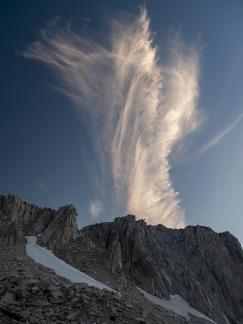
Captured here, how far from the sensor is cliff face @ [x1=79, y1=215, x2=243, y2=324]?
65.9 meters

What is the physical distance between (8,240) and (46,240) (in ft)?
37.7

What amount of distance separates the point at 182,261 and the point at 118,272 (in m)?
36.2

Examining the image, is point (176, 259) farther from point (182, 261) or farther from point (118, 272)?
point (118, 272)

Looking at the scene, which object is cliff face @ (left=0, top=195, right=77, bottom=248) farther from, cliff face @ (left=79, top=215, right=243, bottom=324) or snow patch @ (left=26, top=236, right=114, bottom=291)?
cliff face @ (left=79, top=215, right=243, bottom=324)

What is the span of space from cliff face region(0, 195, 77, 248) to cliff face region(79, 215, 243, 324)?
631 centimetres

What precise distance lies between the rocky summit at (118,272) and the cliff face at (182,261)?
0.69 ft

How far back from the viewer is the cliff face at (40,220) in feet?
174

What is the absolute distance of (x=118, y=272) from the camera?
50.8 meters

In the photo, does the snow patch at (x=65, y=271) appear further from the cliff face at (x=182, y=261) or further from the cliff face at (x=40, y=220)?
the cliff face at (x=182, y=261)

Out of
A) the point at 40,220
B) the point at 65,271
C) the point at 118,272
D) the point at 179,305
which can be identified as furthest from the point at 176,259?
the point at 65,271

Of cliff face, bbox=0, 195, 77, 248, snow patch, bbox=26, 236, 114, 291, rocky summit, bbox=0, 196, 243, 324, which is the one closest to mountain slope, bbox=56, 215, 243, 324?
rocky summit, bbox=0, 196, 243, 324

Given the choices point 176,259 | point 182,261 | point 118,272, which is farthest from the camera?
point 182,261

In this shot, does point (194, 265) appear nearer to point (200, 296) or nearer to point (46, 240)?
point (200, 296)

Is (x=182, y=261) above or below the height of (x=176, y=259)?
below
